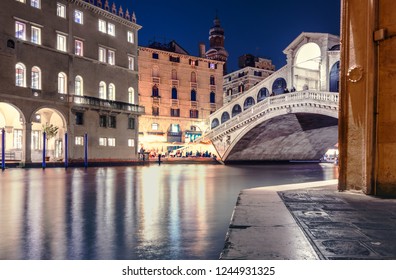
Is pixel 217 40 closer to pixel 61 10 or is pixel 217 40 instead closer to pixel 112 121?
pixel 112 121

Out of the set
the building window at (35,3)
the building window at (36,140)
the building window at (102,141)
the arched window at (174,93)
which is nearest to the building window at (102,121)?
the building window at (102,141)

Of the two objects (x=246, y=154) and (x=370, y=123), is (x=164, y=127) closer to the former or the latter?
(x=246, y=154)

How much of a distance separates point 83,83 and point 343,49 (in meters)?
29.7

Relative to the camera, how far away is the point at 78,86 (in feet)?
120

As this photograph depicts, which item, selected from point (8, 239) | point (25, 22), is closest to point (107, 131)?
point (25, 22)

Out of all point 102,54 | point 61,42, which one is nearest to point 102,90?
point 102,54

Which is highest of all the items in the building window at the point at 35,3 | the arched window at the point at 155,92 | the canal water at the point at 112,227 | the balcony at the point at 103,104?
the building window at the point at 35,3

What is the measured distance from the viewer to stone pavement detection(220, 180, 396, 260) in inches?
171

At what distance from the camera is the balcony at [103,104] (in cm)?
3554

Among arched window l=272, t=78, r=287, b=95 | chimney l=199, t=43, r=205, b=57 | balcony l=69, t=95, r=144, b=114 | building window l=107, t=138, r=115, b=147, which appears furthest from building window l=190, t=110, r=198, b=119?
building window l=107, t=138, r=115, b=147

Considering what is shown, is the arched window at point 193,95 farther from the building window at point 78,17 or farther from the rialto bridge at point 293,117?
Result: the building window at point 78,17

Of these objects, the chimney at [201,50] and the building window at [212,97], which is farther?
the chimney at [201,50]

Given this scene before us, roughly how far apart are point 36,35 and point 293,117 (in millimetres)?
23163

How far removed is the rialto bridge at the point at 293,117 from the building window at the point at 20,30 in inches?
814
